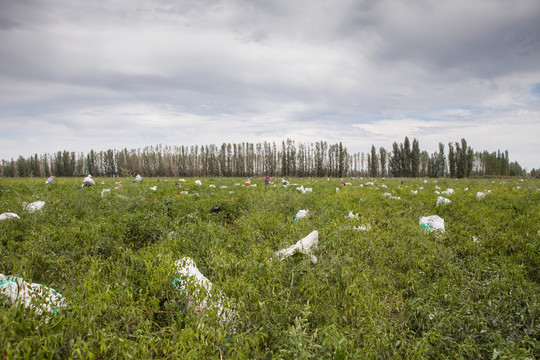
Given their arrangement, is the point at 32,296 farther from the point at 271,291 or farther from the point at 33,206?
the point at 33,206

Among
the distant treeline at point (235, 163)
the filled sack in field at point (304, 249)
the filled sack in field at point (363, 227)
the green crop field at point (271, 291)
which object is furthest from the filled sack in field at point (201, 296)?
the distant treeline at point (235, 163)

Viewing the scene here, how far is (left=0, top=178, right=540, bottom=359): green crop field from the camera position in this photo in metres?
1.95

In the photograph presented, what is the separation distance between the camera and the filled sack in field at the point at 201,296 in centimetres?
228

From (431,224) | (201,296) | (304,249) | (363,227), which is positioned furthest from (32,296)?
(431,224)

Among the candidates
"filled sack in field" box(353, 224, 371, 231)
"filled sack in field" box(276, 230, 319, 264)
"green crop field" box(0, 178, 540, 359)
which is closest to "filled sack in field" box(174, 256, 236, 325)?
"green crop field" box(0, 178, 540, 359)

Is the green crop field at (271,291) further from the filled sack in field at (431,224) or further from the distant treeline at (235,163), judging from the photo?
the distant treeline at (235,163)

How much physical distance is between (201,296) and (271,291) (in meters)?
0.73

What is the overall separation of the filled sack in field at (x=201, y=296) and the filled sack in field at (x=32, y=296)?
997 millimetres

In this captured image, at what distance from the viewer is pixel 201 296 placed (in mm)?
2436

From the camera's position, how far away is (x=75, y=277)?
296 cm

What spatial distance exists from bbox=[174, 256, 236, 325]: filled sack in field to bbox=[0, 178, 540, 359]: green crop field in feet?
0.07

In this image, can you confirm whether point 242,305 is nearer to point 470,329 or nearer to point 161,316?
point 161,316

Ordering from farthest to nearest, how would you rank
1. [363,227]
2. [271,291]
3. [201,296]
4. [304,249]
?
[363,227], [304,249], [271,291], [201,296]

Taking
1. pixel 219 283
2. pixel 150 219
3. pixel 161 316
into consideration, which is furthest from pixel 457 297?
pixel 150 219
